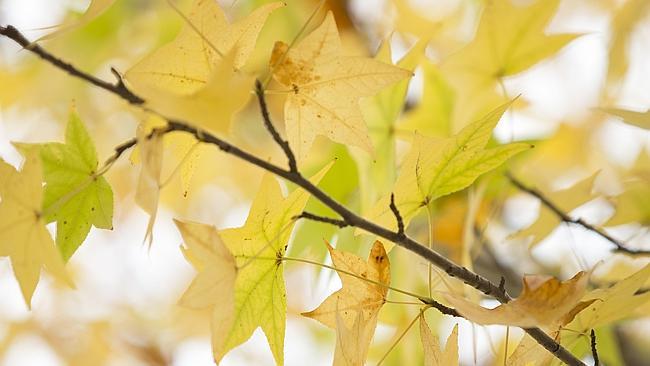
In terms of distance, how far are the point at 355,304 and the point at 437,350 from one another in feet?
0.21

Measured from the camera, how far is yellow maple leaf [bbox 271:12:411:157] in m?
0.51

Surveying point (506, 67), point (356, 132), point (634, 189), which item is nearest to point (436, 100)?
point (506, 67)

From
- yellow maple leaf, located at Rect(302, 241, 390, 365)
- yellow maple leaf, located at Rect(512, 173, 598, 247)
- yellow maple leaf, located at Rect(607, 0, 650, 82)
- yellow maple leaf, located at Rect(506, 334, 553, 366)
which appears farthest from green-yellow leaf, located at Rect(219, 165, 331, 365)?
yellow maple leaf, located at Rect(607, 0, 650, 82)

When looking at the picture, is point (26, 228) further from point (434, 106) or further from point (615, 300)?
point (434, 106)

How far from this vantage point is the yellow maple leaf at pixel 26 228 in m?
0.47

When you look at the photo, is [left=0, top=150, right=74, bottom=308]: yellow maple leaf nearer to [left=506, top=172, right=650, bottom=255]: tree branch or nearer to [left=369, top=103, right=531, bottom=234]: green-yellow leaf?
[left=369, top=103, right=531, bottom=234]: green-yellow leaf

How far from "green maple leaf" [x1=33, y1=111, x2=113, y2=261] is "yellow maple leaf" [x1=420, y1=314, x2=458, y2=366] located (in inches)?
8.7

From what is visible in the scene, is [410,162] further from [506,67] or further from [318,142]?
[318,142]

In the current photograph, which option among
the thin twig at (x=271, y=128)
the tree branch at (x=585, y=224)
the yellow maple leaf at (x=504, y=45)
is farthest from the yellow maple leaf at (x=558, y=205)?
the thin twig at (x=271, y=128)

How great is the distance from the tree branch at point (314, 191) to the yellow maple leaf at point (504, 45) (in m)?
0.33

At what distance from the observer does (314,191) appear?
45 centimetres

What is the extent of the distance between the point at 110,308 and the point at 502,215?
3.26 ft

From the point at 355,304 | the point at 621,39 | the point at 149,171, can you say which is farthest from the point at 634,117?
the point at 621,39

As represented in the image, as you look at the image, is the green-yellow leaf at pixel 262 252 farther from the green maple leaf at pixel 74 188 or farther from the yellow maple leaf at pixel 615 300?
the yellow maple leaf at pixel 615 300
